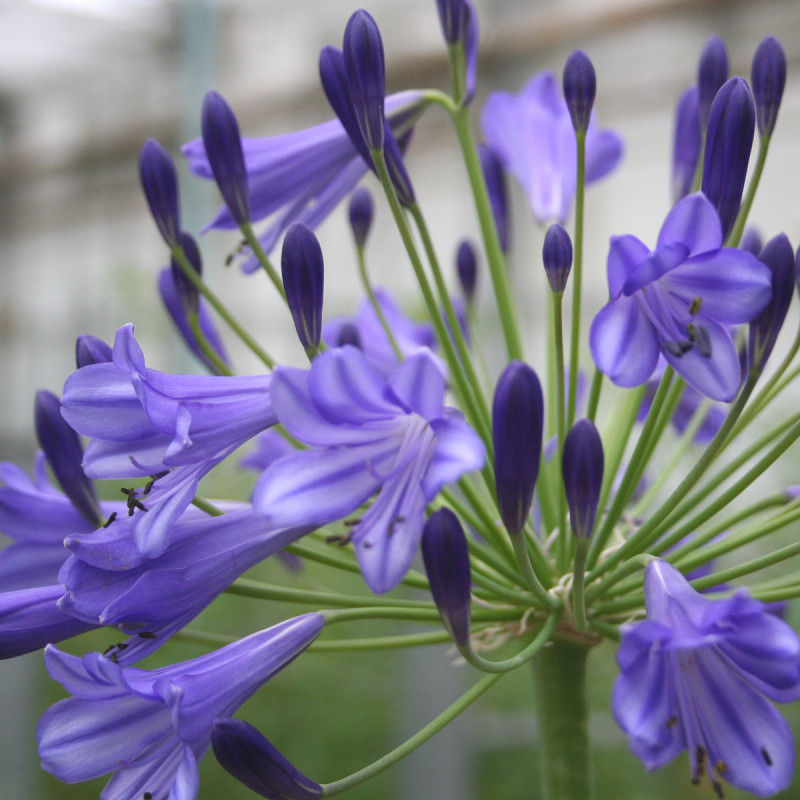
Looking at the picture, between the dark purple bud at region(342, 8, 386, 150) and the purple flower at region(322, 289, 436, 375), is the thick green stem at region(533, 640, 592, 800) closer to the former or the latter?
the purple flower at region(322, 289, 436, 375)

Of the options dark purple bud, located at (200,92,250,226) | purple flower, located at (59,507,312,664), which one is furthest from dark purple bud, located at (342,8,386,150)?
purple flower, located at (59,507,312,664)

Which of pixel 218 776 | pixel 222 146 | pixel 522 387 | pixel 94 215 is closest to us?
pixel 522 387

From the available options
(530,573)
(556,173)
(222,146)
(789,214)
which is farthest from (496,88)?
(530,573)

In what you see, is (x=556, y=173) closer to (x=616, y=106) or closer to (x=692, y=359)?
(x=692, y=359)

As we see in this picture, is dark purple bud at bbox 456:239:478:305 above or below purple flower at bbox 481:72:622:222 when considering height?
below

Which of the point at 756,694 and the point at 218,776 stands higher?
the point at 756,694

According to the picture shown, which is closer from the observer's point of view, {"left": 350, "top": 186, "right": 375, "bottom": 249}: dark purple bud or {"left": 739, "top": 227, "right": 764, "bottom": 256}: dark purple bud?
{"left": 739, "top": 227, "right": 764, "bottom": 256}: dark purple bud
